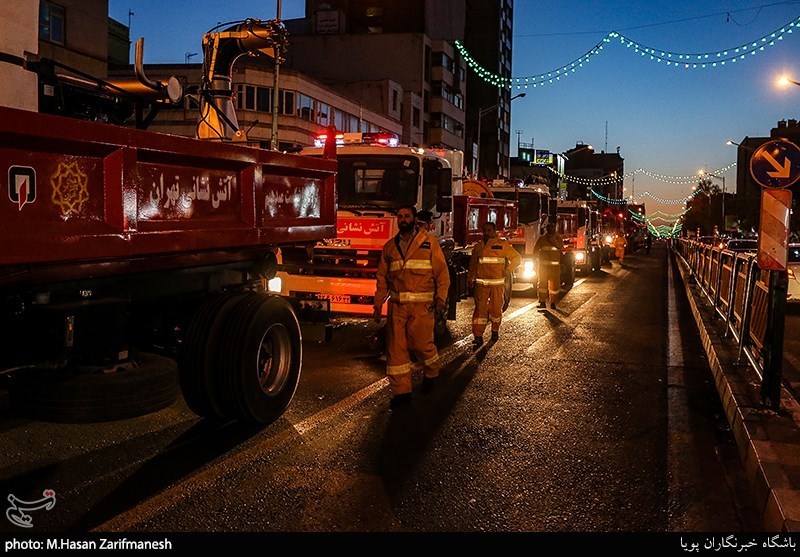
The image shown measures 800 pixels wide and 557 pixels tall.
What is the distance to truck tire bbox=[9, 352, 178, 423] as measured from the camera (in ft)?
16.5

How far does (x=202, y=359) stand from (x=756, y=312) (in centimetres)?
586

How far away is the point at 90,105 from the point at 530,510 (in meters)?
4.12

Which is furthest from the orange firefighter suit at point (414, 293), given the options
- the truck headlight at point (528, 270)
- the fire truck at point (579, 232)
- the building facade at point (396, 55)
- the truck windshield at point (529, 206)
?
the building facade at point (396, 55)

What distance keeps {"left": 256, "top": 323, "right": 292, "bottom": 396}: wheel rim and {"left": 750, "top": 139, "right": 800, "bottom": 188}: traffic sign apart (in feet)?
14.4

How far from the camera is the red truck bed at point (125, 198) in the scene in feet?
12.8

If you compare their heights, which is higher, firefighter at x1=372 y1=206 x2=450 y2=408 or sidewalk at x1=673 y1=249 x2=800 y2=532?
firefighter at x1=372 y1=206 x2=450 y2=408

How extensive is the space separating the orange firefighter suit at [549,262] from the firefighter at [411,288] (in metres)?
8.01

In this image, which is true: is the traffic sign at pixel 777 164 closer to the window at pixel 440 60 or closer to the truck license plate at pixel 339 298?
the truck license plate at pixel 339 298

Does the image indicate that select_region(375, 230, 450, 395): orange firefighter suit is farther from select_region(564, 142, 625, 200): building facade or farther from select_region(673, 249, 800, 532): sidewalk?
select_region(564, 142, 625, 200): building facade

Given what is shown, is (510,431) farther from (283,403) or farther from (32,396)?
(32,396)

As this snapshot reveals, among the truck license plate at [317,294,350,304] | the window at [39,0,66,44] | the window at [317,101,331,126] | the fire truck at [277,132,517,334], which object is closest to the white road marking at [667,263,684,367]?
the fire truck at [277,132,517,334]

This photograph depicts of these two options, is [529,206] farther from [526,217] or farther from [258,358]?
[258,358]

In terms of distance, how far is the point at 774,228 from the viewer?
6895 mm

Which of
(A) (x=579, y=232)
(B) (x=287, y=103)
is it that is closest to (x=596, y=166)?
(B) (x=287, y=103)
